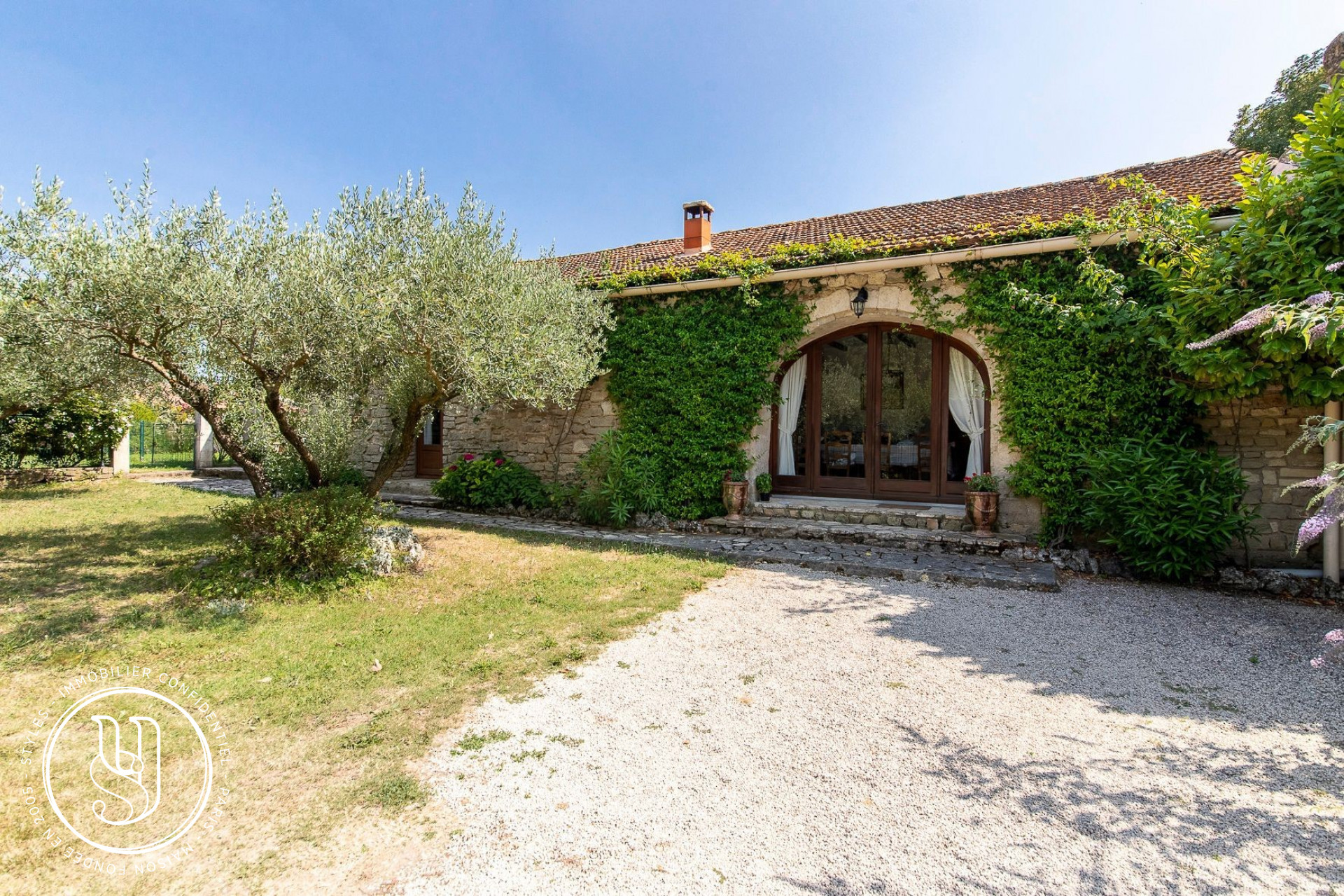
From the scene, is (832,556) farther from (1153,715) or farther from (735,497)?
(1153,715)

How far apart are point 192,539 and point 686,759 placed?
6.77 meters

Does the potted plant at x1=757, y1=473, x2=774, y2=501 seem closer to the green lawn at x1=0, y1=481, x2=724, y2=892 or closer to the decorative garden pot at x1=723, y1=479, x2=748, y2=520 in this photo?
the decorative garden pot at x1=723, y1=479, x2=748, y2=520

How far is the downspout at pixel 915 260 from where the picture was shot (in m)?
6.38

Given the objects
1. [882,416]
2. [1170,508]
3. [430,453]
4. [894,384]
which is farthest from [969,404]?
[430,453]

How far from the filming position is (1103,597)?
534 centimetres

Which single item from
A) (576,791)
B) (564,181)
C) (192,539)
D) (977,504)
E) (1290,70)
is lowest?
(576,791)

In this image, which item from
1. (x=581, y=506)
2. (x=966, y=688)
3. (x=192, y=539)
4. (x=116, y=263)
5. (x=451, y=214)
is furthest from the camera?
(x=581, y=506)

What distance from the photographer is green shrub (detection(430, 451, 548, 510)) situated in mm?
9523

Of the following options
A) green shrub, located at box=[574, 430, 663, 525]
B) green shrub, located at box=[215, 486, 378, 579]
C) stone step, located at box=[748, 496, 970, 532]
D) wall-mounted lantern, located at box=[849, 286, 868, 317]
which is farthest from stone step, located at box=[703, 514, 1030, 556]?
green shrub, located at box=[215, 486, 378, 579]

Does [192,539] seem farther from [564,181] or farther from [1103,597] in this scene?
[1103,597]

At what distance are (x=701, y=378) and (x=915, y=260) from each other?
3.09m

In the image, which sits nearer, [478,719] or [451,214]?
[478,719]

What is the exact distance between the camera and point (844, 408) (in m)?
8.68

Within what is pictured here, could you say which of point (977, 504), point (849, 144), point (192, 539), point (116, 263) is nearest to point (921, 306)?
point (977, 504)
